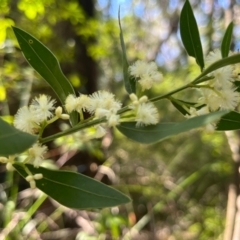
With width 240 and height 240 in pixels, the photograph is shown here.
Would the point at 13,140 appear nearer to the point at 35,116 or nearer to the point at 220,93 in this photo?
the point at 35,116

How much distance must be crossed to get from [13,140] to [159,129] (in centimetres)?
12

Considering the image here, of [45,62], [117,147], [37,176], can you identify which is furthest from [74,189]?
[117,147]

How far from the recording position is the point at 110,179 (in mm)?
1606

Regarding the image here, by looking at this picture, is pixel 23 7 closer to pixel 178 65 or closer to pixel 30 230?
pixel 30 230

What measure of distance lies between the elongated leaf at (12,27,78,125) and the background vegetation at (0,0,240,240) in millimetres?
359

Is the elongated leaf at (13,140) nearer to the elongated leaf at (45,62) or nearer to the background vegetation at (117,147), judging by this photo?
the elongated leaf at (45,62)

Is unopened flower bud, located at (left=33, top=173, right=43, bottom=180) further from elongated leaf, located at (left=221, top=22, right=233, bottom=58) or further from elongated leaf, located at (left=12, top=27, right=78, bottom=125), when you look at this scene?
elongated leaf, located at (left=221, top=22, right=233, bottom=58)

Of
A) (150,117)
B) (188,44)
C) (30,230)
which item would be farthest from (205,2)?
(150,117)

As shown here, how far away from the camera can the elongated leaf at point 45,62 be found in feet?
1.34

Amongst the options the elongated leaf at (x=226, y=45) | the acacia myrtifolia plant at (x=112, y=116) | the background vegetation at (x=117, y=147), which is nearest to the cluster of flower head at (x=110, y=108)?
the acacia myrtifolia plant at (x=112, y=116)

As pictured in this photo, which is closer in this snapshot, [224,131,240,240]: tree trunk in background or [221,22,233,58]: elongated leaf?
[221,22,233,58]: elongated leaf

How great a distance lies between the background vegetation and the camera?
1.22 metres

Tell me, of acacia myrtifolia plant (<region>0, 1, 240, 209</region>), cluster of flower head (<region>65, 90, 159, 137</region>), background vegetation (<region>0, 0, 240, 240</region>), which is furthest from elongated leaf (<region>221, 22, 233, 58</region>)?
background vegetation (<region>0, 0, 240, 240</region>)

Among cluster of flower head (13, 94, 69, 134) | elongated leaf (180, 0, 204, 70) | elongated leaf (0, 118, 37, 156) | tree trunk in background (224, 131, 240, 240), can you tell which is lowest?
elongated leaf (0, 118, 37, 156)
